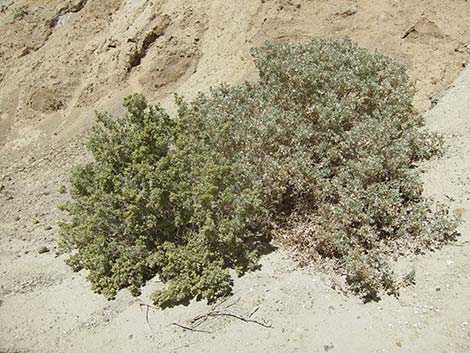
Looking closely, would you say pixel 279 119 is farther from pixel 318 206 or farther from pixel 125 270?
pixel 125 270

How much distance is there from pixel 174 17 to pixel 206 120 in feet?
12.9

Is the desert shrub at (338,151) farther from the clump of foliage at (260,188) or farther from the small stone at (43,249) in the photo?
the small stone at (43,249)

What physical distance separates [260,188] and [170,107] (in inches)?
144

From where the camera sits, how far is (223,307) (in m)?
4.73

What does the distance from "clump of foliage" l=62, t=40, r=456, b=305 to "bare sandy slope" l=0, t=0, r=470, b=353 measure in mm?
239

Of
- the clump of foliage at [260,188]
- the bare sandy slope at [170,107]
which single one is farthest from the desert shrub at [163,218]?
the bare sandy slope at [170,107]

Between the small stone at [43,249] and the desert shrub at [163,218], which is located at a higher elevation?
the desert shrub at [163,218]

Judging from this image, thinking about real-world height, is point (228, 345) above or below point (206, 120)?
below

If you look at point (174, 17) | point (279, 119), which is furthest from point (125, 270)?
point (174, 17)

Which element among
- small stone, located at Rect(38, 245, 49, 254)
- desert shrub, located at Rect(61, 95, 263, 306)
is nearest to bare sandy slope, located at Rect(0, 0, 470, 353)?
small stone, located at Rect(38, 245, 49, 254)

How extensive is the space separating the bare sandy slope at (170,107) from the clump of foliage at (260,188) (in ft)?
0.78

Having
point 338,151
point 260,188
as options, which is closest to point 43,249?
point 260,188

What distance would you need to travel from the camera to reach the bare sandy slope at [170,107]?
4336 millimetres

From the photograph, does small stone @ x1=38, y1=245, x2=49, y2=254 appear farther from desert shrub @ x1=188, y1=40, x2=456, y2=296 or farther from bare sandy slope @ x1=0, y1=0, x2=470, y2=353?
desert shrub @ x1=188, y1=40, x2=456, y2=296
